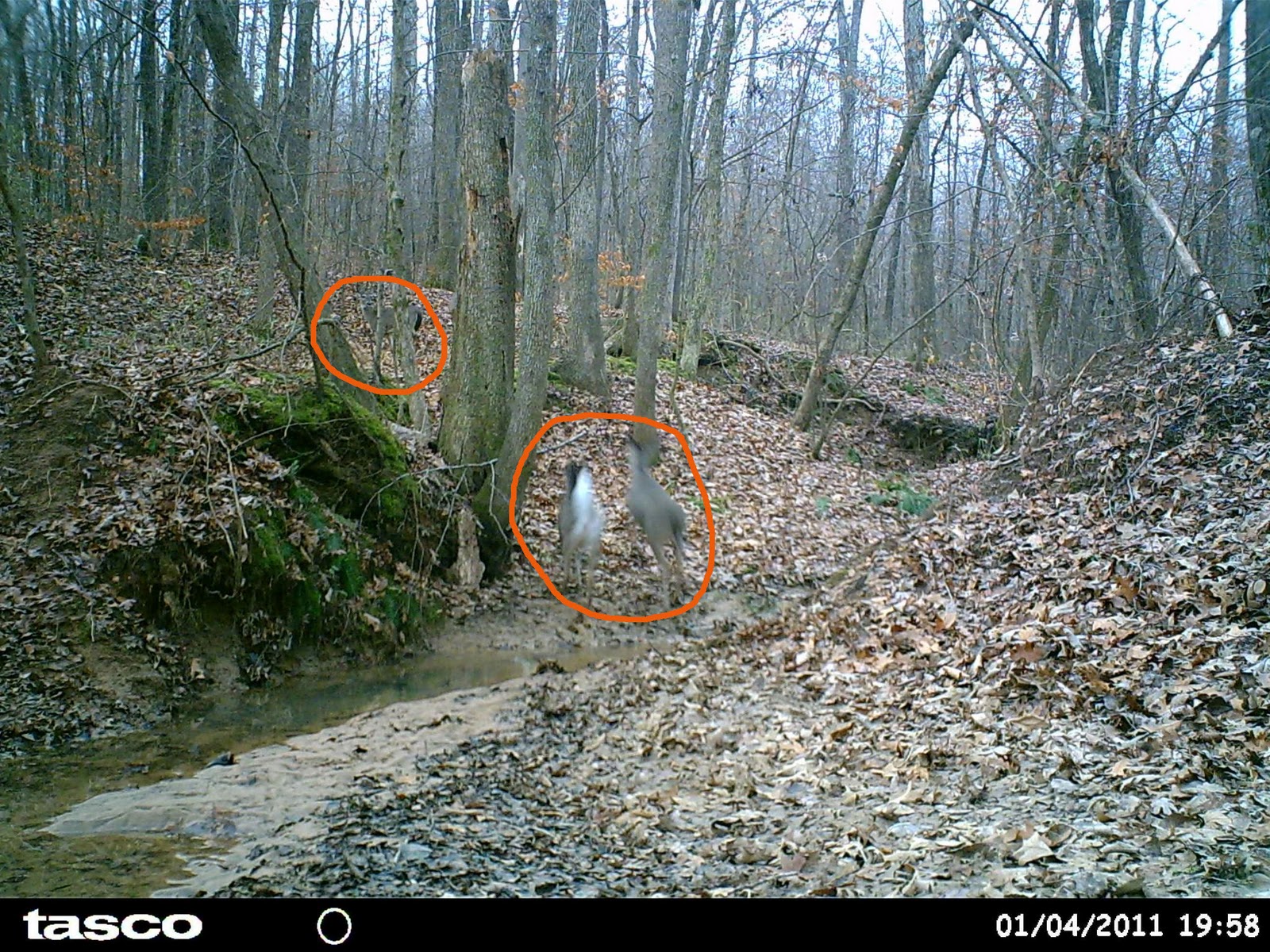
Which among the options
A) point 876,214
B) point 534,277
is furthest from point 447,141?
point 534,277

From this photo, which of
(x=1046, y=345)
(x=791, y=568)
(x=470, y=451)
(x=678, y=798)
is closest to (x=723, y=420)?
(x=791, y=568)

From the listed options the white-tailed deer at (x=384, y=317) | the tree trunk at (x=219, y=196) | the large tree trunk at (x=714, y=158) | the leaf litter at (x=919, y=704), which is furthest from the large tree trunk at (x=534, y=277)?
the tree trunk at (x=219, y=196)

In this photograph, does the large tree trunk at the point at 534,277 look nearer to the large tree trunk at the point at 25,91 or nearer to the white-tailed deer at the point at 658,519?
the white-tailed deer at the point at 658,519

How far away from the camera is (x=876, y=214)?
1800cm

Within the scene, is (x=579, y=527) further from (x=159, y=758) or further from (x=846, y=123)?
(x=846, y=123)

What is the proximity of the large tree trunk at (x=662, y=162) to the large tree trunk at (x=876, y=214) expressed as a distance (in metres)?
4.68

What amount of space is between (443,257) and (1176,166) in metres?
13.9

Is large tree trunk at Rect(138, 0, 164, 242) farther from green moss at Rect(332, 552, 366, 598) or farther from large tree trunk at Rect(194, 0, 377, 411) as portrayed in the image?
green moss at Rect(332, 552, 366, 598)

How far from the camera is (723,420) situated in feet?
61.3
